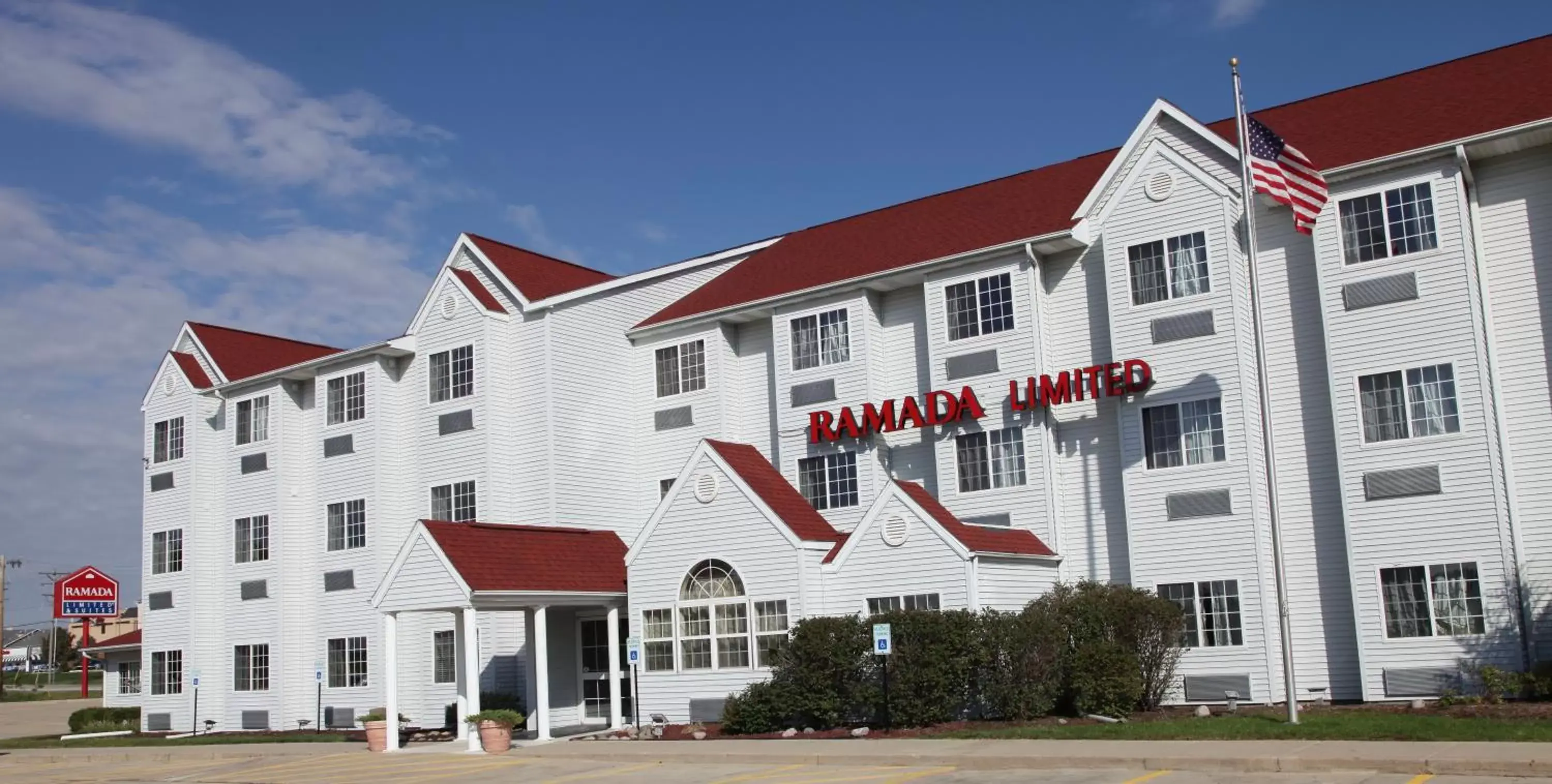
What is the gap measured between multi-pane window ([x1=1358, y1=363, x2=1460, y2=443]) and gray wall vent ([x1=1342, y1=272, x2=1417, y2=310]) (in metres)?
1.28

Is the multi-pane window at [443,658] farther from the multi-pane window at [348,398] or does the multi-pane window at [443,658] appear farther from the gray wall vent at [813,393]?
the gray wall vent at [813,393]

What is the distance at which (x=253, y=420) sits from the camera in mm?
41625

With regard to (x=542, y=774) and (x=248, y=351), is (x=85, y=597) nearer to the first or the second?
(x=248, y=351)

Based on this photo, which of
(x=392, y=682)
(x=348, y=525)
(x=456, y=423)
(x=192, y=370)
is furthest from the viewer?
(x=192, y=370)

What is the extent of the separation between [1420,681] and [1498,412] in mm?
4851

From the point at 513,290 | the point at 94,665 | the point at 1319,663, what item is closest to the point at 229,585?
the point at 513,290

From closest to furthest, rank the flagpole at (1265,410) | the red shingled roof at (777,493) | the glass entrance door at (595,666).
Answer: the flagpole at (1265,410), the red shingled roof at (777,493), the glass entrance door at (595,666)

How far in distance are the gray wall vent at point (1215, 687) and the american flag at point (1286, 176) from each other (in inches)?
327

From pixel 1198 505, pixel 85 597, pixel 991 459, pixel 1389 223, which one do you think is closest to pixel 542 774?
pixel 991 459

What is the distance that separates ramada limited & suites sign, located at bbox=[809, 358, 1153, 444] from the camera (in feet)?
91.0

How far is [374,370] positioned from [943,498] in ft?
54.3

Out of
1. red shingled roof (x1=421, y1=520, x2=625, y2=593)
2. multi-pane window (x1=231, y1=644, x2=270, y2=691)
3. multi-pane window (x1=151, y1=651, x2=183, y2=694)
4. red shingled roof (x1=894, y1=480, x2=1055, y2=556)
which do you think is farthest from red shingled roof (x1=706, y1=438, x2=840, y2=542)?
multi-pane window (x1=151, y1=651, x2=183, y2=694)

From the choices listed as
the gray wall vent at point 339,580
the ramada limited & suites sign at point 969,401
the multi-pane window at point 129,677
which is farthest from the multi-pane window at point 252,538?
the ramada limited & suites sign at point 969,401

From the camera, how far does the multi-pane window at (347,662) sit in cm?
3741
